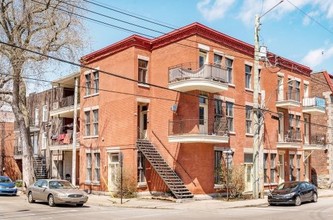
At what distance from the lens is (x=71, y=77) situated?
1491 inches

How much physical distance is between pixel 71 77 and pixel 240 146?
625 inches

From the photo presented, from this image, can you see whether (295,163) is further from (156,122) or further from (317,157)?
(156,122)

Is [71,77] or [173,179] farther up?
[71,77]

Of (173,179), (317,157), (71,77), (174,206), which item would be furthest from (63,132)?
(317,157)

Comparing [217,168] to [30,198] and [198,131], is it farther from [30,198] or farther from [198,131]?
[30,198]

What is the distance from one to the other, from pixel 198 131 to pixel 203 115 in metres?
1.74

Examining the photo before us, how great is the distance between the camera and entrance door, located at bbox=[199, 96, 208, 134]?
92.6 feet

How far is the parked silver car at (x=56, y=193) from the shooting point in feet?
73.5

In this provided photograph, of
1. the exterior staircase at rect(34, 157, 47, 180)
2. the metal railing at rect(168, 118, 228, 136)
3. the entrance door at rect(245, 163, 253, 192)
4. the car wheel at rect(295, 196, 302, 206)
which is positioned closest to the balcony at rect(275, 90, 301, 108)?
the entrance door at rect(245, 163, 253, 192)

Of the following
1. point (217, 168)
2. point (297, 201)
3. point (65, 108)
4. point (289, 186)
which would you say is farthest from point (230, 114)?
point (65, 108)

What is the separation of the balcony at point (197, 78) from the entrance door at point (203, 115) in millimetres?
1019

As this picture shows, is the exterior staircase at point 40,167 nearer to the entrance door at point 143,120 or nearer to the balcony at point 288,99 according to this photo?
the entrance door at point 143,120

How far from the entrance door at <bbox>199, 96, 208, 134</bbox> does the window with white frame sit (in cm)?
460

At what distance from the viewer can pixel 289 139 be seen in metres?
36.3
